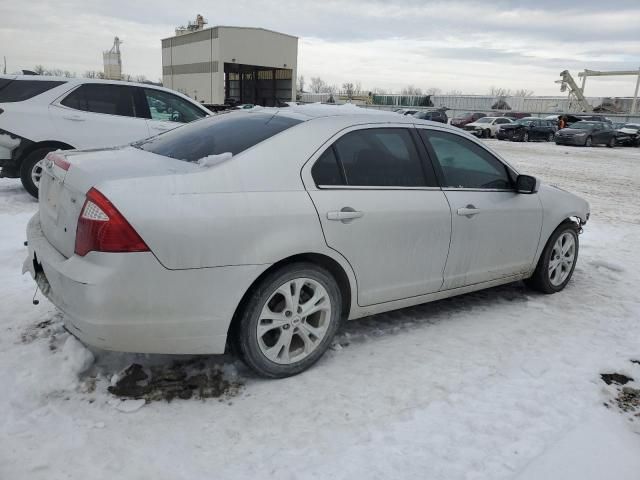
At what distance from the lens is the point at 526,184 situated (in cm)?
421

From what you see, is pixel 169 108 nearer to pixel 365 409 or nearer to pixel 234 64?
pixel 365 409

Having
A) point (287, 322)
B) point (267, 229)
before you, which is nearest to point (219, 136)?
point (267, 229)

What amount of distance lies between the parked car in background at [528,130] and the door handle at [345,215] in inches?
1179

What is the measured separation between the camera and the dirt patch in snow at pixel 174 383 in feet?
9.53

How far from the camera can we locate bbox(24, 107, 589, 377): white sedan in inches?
101

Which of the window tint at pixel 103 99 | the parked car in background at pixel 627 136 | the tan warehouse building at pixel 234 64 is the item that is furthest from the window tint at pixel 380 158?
the tan warehouse building at pixel 234 64

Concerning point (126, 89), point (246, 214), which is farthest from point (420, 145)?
point (126, 89)

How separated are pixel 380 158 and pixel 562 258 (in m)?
2.42

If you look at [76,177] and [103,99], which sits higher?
[103,99]

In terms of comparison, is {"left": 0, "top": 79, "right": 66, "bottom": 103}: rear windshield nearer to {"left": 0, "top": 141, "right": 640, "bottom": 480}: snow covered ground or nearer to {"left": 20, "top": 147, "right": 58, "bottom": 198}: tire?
{"left": 20, "top": 147, "right": 58, "bottom": 198}: tire

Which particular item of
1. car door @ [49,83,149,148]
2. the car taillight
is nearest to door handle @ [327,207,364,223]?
the car taillight

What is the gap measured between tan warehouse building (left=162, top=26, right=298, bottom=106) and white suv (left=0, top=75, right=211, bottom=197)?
32.3 m

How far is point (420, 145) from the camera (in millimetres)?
3762

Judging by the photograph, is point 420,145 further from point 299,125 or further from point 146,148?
point 146,148
